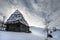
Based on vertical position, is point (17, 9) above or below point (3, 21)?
above

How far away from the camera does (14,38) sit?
26.7 ft

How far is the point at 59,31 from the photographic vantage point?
47.0ft

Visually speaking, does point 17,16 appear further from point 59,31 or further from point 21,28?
point 59,31

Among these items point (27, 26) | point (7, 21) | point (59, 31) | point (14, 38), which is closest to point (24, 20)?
point (27, 26)

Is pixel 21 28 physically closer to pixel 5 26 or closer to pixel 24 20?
pixel 24 20

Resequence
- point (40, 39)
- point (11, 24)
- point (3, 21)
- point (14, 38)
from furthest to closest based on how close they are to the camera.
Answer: point (3, 21)
point (11, 24)
point (40, 39)
point (14, 38)

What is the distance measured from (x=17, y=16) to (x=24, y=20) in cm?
63

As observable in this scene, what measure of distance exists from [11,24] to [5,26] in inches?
52.7

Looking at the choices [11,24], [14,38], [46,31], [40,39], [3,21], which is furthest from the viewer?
[3,21]

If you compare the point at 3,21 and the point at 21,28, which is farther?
the point at 3,21

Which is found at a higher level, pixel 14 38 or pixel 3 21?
pixel 3 21

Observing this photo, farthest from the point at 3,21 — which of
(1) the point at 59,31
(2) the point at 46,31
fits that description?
(1) the point at 59,31

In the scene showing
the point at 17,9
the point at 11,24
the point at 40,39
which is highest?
the point at 17,9

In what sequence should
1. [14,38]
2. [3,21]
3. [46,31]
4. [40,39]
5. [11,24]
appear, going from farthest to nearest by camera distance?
1. [3,21]
2. [11,24]
3. [46,31]
4. [40,39]
5. [14,38]
